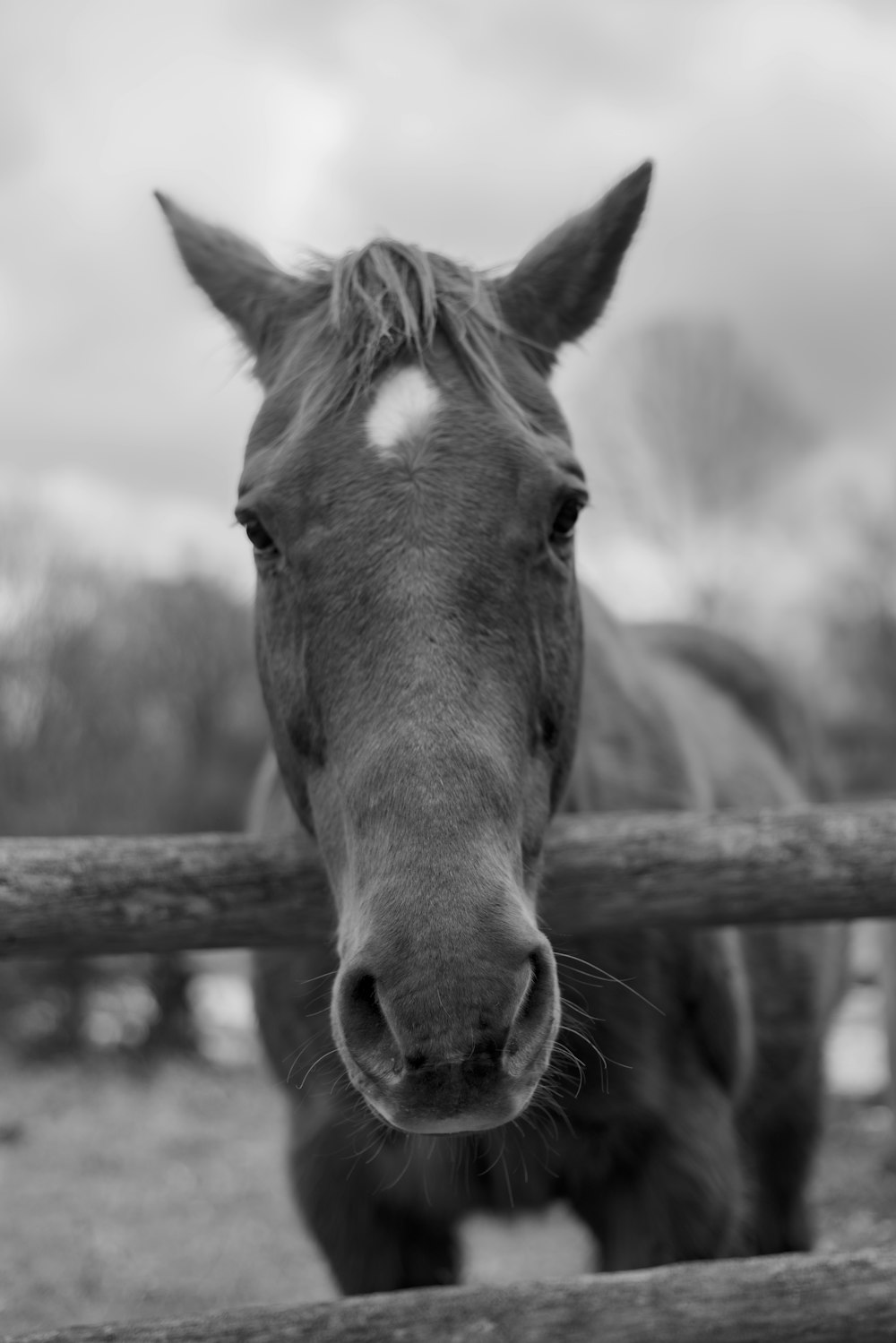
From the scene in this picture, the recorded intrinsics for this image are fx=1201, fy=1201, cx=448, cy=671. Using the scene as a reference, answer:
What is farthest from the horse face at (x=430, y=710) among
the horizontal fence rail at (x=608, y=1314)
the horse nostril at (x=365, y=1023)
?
the horizontal fence rail at (x=608, y=1314)

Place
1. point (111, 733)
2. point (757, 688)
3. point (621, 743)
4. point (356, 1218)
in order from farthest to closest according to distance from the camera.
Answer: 1. point (111, 733)
2. point (757, 688)
3. point (621, 743)
4. point (356, 1218)

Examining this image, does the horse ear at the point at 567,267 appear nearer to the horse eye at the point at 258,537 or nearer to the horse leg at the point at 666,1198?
the horse eye at the point at 258,537

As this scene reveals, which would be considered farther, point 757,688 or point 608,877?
point 757,688

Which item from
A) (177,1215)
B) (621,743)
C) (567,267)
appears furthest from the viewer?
(177,1215)

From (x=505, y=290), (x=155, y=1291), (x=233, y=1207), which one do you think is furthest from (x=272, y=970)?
(x=233, y=1207)

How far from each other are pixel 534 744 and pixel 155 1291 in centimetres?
430

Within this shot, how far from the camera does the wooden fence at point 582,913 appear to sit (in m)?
2.16

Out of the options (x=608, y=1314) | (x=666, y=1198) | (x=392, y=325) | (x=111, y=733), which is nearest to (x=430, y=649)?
(x=392, y=325)

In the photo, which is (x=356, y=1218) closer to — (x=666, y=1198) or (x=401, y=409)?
(x=666, y=1198)

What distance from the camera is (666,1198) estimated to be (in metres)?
3.17

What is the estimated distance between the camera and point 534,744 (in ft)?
7.96

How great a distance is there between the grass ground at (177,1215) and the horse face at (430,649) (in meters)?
1.87

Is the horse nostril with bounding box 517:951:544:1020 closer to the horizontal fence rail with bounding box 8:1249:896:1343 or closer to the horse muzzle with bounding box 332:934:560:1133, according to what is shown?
the horse muzzle with bounding box 332:934:560:1133

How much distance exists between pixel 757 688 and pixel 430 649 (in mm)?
4182
